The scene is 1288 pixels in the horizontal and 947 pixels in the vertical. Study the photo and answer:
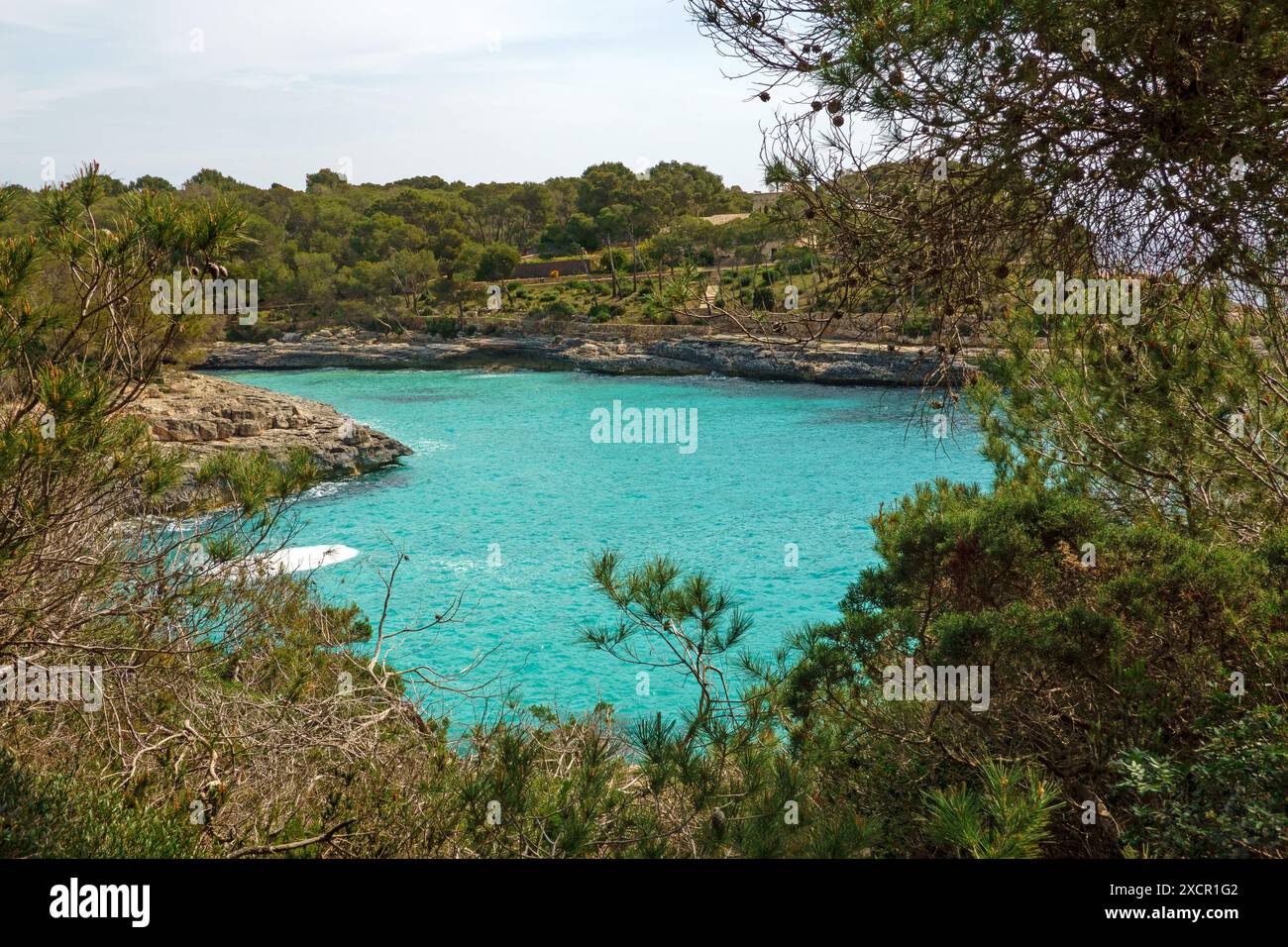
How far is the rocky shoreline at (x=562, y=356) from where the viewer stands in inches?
1460

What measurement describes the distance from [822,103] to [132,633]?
4001mm

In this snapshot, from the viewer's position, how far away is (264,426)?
77.7ft

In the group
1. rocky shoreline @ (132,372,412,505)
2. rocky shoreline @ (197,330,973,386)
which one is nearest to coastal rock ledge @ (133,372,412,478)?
rocky shoreline @ (132,372,412,505)

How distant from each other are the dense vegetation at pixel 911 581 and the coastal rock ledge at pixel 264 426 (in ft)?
58.4

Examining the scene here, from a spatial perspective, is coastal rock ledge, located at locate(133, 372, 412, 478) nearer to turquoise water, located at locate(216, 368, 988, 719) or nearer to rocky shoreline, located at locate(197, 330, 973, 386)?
turquoise water, located at locate(216, 368, 988, 719)

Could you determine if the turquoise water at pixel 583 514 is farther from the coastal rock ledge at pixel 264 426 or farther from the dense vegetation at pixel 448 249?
the dense vegetation at pixel 448 249

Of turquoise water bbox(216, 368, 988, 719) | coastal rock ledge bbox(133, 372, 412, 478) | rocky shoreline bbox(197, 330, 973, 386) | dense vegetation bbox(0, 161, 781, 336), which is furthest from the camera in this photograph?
dense vegetation bbox(0, 161, 781, 336)

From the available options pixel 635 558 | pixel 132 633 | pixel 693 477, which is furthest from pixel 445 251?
pixel 132 633

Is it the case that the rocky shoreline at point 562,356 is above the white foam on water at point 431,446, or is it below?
above

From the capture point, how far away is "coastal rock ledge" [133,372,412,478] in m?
22.1

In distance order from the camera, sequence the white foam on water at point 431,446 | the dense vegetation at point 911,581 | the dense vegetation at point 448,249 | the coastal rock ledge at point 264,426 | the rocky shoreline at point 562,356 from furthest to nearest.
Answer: the dense vegetation at point 448,249 < the rocky shoreline at point 562,356 < the white foam on water at point 431,446 < the coastal rock ledge at point 264,426 < the dense vegetation at point 911,581

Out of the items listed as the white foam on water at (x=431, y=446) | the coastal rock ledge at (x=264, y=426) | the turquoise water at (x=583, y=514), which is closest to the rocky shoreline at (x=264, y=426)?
the coastal rock ledge at (x=264, y=426)

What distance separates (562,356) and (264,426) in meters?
22.8
